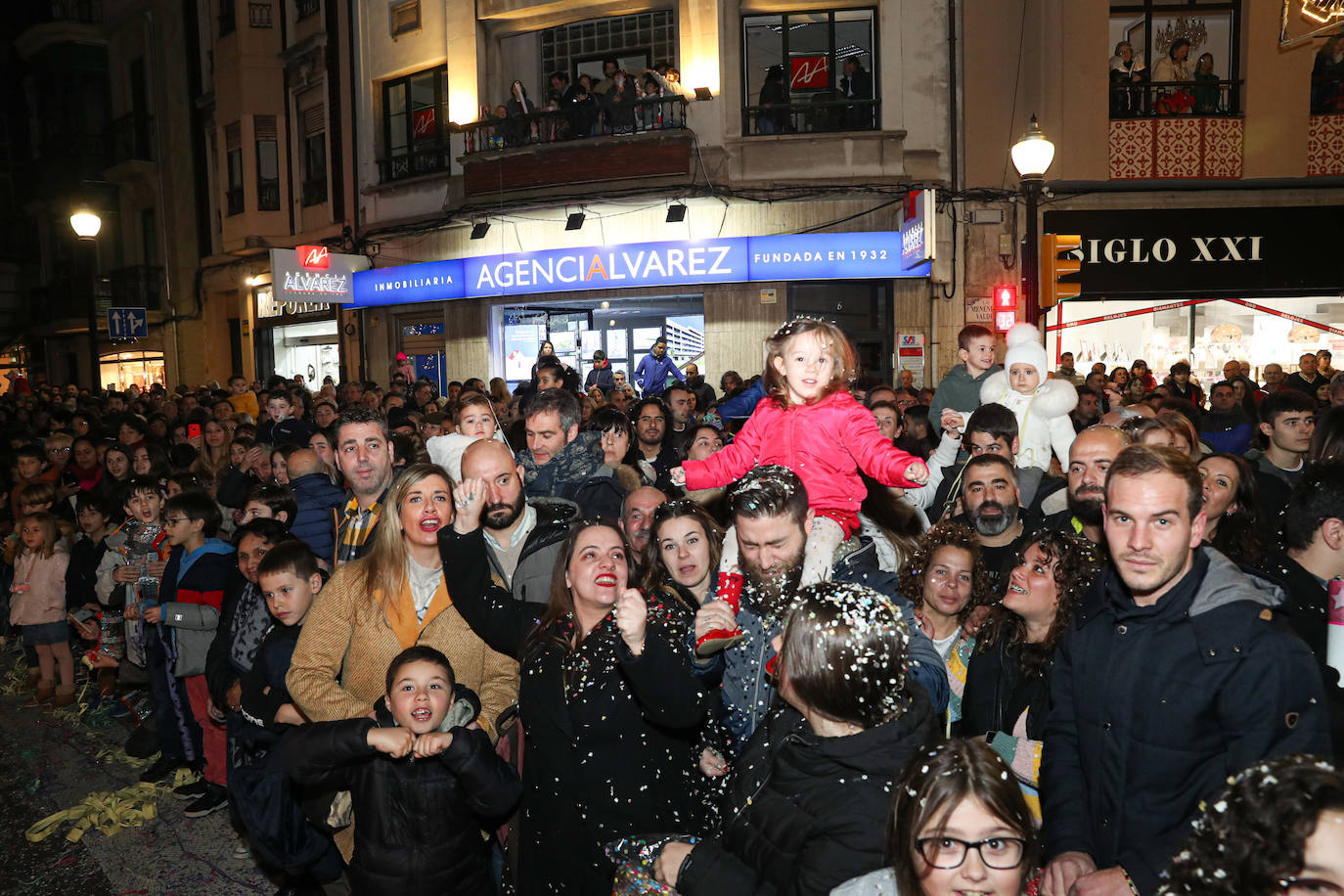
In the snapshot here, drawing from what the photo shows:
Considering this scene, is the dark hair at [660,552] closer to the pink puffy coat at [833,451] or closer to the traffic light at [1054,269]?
the pink puffy coat at [833,451]

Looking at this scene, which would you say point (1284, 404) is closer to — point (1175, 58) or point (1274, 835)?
point (1274, 835)

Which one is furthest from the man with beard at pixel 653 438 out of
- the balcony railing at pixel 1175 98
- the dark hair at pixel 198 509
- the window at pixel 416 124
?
the window at pixel 416 124

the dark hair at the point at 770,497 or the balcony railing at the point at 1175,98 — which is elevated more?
the balcony railing at the point at 1175,98

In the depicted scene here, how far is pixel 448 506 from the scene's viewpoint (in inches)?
158

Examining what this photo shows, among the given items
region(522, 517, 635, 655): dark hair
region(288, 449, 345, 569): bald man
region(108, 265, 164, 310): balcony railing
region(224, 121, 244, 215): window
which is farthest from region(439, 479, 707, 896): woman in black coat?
region(108, 265, 164, 310): balcony railing

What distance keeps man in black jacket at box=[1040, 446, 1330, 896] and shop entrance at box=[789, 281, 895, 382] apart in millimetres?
13261

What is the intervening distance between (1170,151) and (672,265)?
858 cm

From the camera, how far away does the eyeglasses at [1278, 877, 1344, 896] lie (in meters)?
1.51

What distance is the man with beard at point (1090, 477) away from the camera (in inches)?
173

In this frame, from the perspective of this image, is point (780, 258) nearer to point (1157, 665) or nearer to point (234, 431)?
point (234, 431)

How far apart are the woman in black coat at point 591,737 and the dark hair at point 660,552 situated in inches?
10.7

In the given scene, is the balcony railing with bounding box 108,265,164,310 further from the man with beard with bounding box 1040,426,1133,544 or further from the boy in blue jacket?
the man with beard with bounding box 1040,426,1133,544

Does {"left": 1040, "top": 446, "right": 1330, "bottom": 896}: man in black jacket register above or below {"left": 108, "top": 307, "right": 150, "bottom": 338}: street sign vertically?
below

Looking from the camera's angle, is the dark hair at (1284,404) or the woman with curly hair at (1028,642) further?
the dark hair at (1284,404)
